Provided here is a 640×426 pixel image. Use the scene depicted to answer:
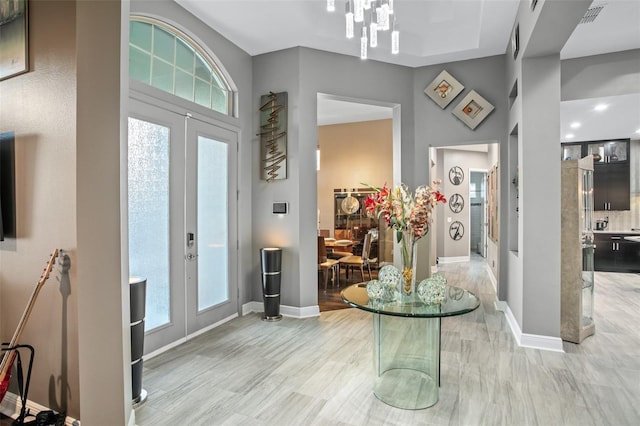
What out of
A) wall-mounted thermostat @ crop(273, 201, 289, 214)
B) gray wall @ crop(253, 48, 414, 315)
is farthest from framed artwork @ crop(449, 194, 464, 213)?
wall-mounted thermostat @ crop(273, 201, 289, 214)

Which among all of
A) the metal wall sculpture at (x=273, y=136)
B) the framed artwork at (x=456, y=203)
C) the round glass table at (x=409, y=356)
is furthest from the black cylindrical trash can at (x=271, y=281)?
the framed artwork at (x=456, y=203)

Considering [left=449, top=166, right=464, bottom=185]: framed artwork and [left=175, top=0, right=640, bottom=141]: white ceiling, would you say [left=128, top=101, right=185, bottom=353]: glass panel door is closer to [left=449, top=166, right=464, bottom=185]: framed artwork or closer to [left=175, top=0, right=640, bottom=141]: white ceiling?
[left=175, top=0, right=640, bottom=141]: white ceiling

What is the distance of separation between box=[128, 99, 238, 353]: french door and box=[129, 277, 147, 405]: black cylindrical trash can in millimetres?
721

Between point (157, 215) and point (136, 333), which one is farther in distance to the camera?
point (157, 215)

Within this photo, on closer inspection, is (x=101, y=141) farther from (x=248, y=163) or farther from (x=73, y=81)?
(x=248, y=163)

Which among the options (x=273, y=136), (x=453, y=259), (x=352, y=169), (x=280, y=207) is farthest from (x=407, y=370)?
(x=453, y=259)

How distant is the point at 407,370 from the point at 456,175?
24.9 feet

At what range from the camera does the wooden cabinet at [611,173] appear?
8.06 metres

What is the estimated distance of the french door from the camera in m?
3.29

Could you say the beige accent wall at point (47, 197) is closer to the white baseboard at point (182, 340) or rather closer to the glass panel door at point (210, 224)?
the white baseboard at point (182, 340)

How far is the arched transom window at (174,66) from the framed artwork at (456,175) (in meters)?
6.81

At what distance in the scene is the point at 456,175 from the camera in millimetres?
9594

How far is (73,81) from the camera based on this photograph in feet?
7.18

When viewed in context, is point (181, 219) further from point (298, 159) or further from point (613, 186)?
point (613, 186)
